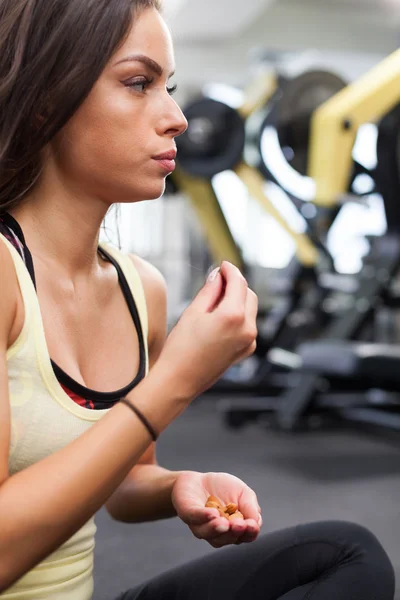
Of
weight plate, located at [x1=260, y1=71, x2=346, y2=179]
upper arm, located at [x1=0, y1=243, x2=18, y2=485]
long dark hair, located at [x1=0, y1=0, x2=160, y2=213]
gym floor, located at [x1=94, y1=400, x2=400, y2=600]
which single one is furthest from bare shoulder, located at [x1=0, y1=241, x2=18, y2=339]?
weight plate, located at [x1=260, y1=71, x2=346, y2=179]

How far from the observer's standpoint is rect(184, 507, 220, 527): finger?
68cm

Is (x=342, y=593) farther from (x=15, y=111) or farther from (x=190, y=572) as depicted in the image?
(x=15, y=111)

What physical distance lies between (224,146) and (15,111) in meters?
3.35

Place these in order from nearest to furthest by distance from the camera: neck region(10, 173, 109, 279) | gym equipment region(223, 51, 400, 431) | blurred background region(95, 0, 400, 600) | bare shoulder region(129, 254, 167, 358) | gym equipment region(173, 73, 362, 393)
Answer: neck region(10, 173, 109, 279) → bare shoulder region(129, 254, 167, 358) → blurred background region(95, 0, 400, 600) → gym equipment region(223, 51, 400, 431) → gym equipment region(173, 73, 362, 393)

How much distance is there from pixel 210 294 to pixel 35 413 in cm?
20

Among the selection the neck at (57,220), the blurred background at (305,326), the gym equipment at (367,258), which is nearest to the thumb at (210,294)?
the neck at (57,220)

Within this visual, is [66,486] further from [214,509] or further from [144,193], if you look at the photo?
[144,193]

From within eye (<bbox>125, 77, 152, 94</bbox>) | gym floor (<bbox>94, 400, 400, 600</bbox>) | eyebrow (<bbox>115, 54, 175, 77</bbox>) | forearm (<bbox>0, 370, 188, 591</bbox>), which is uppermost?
eyebrow (<bbox>115, 54, 175, 77</bbox>)

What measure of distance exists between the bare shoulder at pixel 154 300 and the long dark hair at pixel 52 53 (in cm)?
25

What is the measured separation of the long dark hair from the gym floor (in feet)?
2.22

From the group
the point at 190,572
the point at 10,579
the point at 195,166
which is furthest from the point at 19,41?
the point at 195,166

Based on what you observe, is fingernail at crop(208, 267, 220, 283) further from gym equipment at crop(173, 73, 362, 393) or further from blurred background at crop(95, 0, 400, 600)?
gym equipment at crop(173, 73, 362, 393)

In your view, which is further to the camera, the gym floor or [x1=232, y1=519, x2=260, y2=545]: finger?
the gym floor

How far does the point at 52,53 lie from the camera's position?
73cm
